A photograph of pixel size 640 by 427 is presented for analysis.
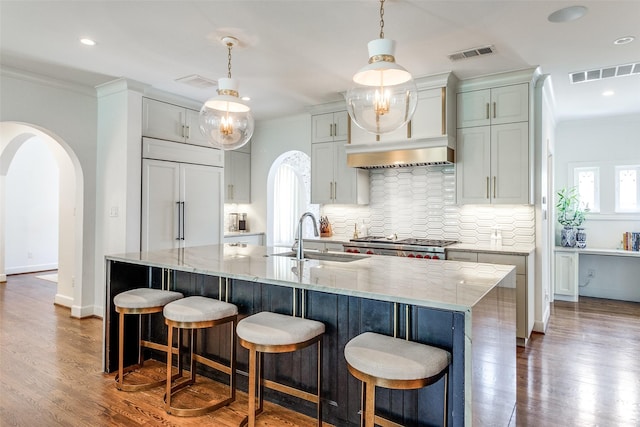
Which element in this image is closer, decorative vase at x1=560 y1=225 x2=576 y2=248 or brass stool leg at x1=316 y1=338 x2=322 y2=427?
brass stool leg at x1=316 y1=338 x2=322 y2=427

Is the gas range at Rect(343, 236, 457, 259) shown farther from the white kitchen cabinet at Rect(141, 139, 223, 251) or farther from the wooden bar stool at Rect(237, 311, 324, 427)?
the wooden bar stool at Rect(237, 311, 324, 427)

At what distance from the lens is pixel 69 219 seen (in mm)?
5039

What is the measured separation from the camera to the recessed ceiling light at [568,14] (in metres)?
2.72

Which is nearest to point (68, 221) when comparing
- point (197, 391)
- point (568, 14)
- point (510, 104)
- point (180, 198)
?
point (180, 198)

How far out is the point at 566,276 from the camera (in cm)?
561

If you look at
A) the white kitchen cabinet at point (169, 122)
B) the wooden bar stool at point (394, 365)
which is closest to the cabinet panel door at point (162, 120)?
the white kitchen cabinet at point (169, 122)

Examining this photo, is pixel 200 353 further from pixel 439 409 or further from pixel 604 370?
pixel 604 370

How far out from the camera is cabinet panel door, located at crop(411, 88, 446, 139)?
4164 millimetres

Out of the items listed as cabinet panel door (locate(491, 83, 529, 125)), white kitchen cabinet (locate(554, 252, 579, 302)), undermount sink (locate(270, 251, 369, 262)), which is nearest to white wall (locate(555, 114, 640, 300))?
white kitchen cabinet (locate(554, 252, 579, 302))

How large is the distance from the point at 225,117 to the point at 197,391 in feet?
6.75

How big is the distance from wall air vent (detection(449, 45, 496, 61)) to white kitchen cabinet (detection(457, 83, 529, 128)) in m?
0.71

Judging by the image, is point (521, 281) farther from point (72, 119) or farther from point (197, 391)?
point (72, 119)

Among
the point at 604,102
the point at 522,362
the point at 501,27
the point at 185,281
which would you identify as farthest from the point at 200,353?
the point at 604,102

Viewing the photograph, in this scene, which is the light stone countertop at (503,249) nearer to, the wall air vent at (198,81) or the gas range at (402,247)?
the gas range at (402,247)
